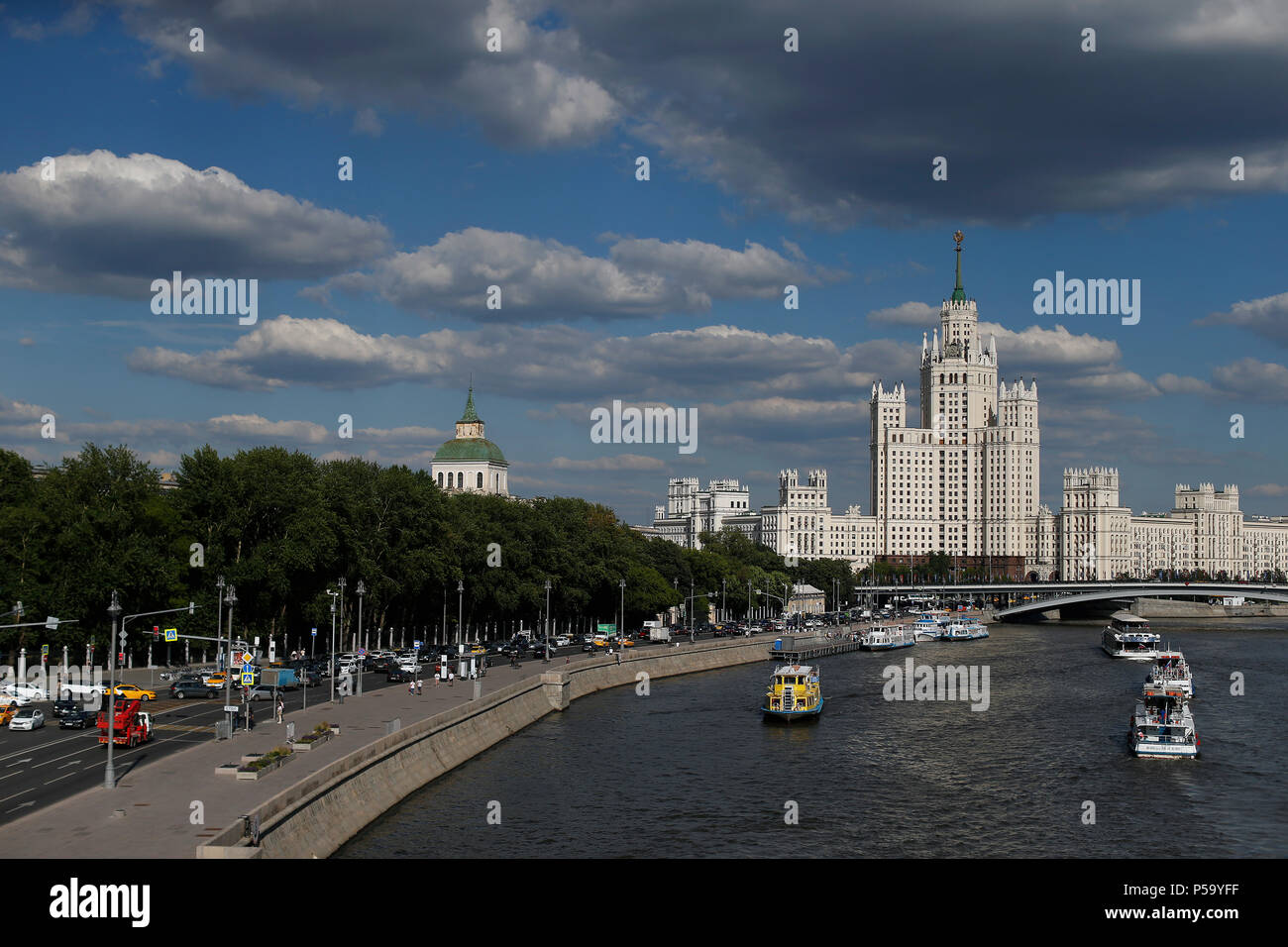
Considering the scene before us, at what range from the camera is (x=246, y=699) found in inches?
1999

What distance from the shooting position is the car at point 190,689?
212 ft

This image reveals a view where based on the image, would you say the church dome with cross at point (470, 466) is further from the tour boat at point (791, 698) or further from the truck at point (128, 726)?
the truck at point (128, 726)

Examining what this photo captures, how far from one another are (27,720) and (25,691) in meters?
8.61

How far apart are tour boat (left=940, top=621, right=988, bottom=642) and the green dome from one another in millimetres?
77101

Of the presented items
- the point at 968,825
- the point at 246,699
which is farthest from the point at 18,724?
the point at 968,825

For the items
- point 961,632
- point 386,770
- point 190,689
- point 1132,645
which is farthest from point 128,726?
point 961,632

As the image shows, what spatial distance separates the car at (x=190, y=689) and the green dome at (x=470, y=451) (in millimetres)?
129484

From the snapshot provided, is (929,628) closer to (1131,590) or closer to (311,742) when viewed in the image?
(1131,590)

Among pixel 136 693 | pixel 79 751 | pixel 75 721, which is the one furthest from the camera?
pixel 136 693

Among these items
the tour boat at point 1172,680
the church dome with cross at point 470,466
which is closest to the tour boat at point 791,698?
the tour boat at point 1172,680

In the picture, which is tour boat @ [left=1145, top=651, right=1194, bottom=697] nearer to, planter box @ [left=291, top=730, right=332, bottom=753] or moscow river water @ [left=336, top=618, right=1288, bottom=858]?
moscow river water @ [left=336, top=618, right=1288, bottom=858]

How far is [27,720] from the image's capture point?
170ft

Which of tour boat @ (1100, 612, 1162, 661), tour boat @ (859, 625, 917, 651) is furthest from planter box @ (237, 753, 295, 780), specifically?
tour boat @ (859, 625, 917, 651)
